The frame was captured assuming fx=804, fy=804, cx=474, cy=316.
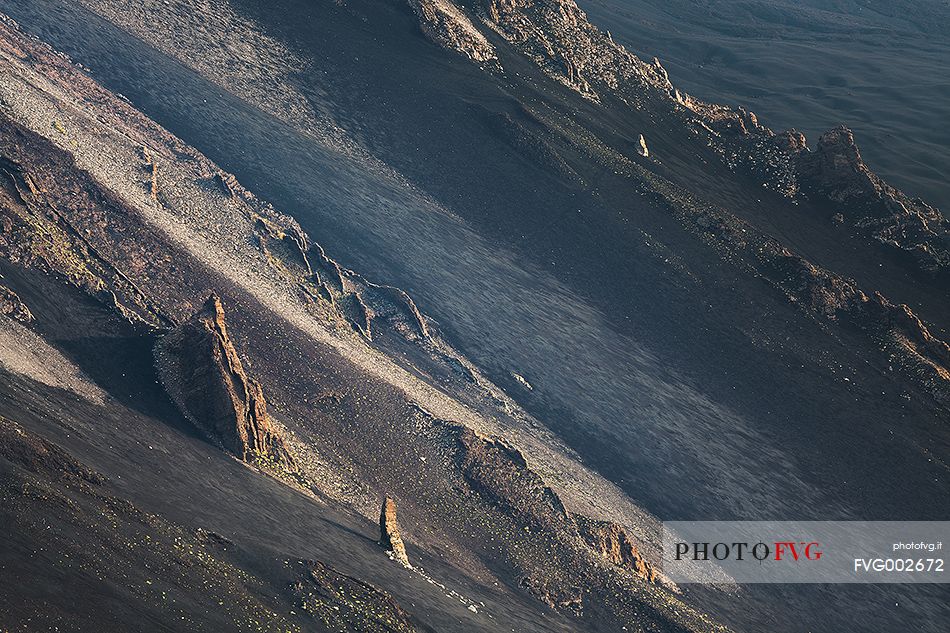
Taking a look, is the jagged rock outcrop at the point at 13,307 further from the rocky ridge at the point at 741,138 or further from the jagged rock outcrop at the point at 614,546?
the rocky ridge at the point at 741,138

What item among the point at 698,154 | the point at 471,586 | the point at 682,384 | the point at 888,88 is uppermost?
the point at 888,88

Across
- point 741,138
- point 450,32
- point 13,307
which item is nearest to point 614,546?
point 13,307

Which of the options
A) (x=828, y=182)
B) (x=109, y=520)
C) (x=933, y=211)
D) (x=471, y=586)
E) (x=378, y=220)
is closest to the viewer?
(x=109, y=520)

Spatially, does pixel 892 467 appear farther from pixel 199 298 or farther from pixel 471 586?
pixel 199 298

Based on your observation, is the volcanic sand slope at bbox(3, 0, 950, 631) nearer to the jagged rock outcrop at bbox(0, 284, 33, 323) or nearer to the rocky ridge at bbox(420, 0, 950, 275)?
the rocky ridge at bbox(420, 0, 950, 275)

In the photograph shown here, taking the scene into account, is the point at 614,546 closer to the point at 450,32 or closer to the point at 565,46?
the point at 450,32

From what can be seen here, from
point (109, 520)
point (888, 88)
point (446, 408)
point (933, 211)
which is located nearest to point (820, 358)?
point (446, 408)
